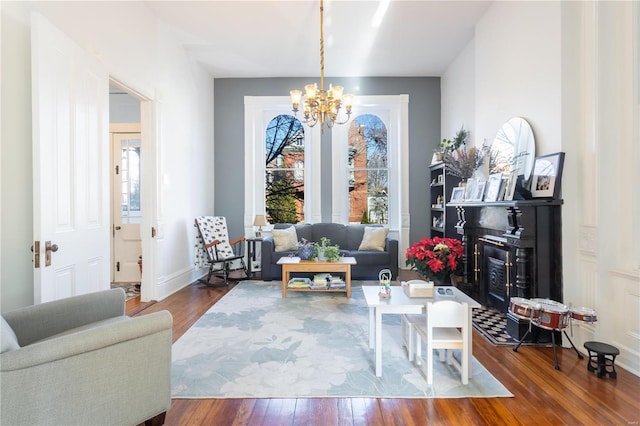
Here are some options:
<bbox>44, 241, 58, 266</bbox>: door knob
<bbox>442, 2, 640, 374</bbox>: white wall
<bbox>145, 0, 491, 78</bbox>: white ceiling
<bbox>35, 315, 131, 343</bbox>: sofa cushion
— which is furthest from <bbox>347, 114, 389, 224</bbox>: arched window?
<bbox>44, 241, 58, 266</bbox>: door knob

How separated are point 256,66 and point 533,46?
4241 millimetres

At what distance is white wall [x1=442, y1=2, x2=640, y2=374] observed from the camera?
7.95 ft

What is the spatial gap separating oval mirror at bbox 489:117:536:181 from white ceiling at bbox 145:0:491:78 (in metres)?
1.73

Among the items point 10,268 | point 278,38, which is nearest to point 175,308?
point 10,268

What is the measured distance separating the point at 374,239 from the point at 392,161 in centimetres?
181

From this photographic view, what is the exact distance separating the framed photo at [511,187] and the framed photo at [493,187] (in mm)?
115

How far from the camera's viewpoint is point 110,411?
5.09 ft

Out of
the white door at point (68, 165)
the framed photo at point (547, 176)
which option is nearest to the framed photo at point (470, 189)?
the framed photo at point (547, 176)

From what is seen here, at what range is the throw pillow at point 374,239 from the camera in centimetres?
537

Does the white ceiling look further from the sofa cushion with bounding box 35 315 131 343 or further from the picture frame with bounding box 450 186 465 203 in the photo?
the sofa cushion with bounding box 35 315 131 343

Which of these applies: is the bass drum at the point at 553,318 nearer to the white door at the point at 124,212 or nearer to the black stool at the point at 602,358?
the black stool at the point at 602,358

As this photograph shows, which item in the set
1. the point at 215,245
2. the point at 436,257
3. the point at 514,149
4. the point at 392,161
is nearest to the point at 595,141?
the point at 514,149

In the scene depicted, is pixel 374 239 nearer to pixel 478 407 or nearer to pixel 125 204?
pixel 478 407

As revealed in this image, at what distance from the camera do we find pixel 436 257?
2.79 m
